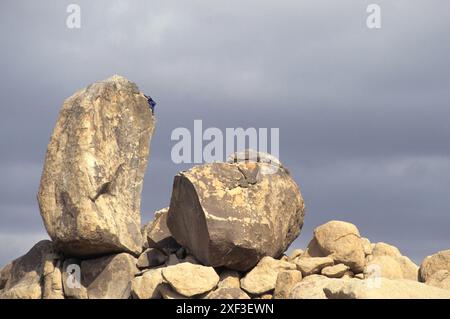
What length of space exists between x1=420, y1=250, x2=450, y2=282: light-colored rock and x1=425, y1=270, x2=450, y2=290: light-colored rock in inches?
16.0

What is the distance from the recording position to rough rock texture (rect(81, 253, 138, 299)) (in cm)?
1986

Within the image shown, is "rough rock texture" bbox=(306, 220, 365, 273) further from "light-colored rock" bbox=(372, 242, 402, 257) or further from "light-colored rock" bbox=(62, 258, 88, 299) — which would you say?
"light-colored rock" bbox=(62, 258, 88, 299)

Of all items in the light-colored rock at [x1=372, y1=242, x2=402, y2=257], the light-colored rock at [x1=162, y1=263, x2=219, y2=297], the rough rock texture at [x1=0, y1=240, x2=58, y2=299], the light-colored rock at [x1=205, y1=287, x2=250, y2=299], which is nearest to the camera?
the light-colored rock at [x1=205, y1=287, x2=250, y2=299]

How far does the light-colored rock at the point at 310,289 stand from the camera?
1630 centimetres

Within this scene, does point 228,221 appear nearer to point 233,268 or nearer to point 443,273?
point 233,268

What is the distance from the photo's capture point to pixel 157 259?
2042cm

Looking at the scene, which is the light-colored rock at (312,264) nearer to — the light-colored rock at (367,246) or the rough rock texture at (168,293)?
the light-colored rock at (367,246)

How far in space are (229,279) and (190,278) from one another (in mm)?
1417

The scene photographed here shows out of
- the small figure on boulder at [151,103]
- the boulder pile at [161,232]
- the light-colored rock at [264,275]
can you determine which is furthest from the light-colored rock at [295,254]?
the small figure on boulder at [151,103]

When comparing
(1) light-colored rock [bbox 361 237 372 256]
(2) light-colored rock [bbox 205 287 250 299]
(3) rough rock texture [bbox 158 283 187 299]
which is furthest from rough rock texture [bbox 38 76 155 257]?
(1) light-colored rock [bbox 361 237 372 256]
